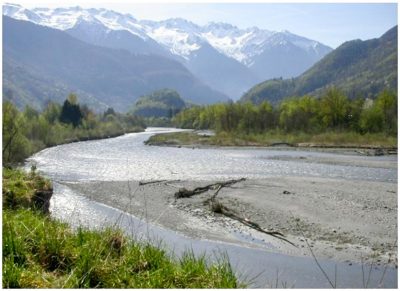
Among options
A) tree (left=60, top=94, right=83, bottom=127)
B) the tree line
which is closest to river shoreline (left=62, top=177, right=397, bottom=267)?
the tree line

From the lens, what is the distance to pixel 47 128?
292ft

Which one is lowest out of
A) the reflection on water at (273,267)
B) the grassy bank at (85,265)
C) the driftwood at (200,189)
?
the reflection on water at (273,267)

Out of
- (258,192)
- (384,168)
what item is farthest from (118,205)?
(384,168)

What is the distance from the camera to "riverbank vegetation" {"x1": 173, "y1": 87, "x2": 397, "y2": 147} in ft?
294

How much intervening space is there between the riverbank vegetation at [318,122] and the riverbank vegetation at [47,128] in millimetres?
34533

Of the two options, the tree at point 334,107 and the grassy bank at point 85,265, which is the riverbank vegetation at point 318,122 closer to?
the tree at point 334,107

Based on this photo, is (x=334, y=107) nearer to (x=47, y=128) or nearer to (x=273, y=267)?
(x=47, y=128)

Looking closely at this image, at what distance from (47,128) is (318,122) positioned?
201 feet

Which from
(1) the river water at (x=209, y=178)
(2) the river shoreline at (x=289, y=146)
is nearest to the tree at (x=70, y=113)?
(2) the river shoreline at (x=289, y=146)

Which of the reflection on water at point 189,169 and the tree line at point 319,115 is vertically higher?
the tree line at point 319,115

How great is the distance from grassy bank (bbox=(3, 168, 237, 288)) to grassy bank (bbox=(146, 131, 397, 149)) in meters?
80.7

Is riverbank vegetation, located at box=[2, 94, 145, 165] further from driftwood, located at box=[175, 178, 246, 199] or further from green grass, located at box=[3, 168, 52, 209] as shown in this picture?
green grass, located at box=[3, 168, 52, 209]

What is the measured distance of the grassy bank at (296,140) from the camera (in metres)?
85.2

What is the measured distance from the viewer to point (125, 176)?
43656mm
